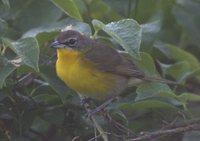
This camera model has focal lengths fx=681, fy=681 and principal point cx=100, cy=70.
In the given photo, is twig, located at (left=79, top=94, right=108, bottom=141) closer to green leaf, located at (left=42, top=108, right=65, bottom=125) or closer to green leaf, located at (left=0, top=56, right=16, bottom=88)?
green leaf, located at (left=42, top=108, right=65, bottom=125)

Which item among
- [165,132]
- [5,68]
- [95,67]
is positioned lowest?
[95,67]

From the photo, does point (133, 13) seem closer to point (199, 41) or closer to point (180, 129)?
point (199, 41)

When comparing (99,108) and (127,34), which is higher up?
(127,34)

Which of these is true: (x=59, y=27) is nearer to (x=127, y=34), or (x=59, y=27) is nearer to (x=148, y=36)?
(x=148, y=36)

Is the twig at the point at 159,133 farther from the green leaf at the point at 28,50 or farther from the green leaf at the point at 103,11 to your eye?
the green leaf at the point at 103,11

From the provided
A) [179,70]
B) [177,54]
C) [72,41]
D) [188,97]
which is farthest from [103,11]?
[188,97]

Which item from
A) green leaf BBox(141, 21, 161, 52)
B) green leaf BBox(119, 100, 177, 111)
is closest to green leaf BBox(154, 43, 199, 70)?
green leaf BBox(141, 21, 161, 52)
